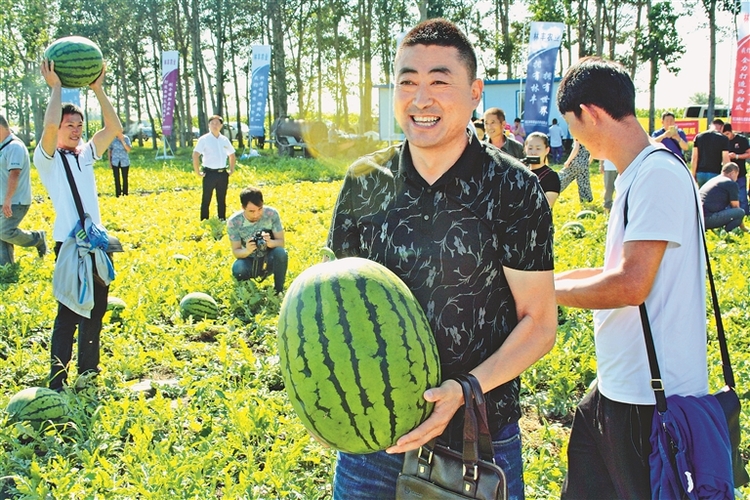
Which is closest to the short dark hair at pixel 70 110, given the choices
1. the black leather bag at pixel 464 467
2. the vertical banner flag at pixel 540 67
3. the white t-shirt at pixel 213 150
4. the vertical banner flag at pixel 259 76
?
the black leather bag at pixel 464 467

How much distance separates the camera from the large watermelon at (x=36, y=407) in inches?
165

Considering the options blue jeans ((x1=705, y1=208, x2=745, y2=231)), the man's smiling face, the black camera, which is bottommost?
blue jeans ((x1=705, y1=208, x2=745, y2=231))

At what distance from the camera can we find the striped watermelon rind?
6496 millimetres

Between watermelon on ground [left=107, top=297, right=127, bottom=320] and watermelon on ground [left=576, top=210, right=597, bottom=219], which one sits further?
watermelon on ground [left=576, top=210, right=597, bottom=219]

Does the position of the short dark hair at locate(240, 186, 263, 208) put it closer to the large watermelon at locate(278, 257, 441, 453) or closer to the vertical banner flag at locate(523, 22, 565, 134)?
the large watermelon at locate(278, 257, 441, 453)

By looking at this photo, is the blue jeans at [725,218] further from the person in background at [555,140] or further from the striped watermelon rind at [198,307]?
the person in background at [555,140]

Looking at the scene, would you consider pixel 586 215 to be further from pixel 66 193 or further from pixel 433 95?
pixel 433 95

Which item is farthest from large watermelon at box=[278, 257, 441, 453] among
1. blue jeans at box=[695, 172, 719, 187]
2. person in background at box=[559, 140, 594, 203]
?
blue jeans at box=[695, 172, 719, 187]

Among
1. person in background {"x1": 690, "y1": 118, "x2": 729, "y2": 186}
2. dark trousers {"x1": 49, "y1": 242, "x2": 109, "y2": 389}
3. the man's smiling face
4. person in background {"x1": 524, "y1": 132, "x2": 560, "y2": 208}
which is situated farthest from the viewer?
person in background {"x1": 690, "y1": 118, "x2": 729, "y2": 186}

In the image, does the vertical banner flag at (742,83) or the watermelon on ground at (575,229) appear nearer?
the watermelon on ground at (575,229)

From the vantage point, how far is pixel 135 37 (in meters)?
43.3

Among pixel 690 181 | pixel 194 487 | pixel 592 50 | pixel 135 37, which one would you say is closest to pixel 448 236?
pixel 690 181

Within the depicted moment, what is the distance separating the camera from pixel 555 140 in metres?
25.6

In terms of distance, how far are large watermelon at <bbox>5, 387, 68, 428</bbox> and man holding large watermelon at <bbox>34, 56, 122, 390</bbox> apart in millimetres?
321
